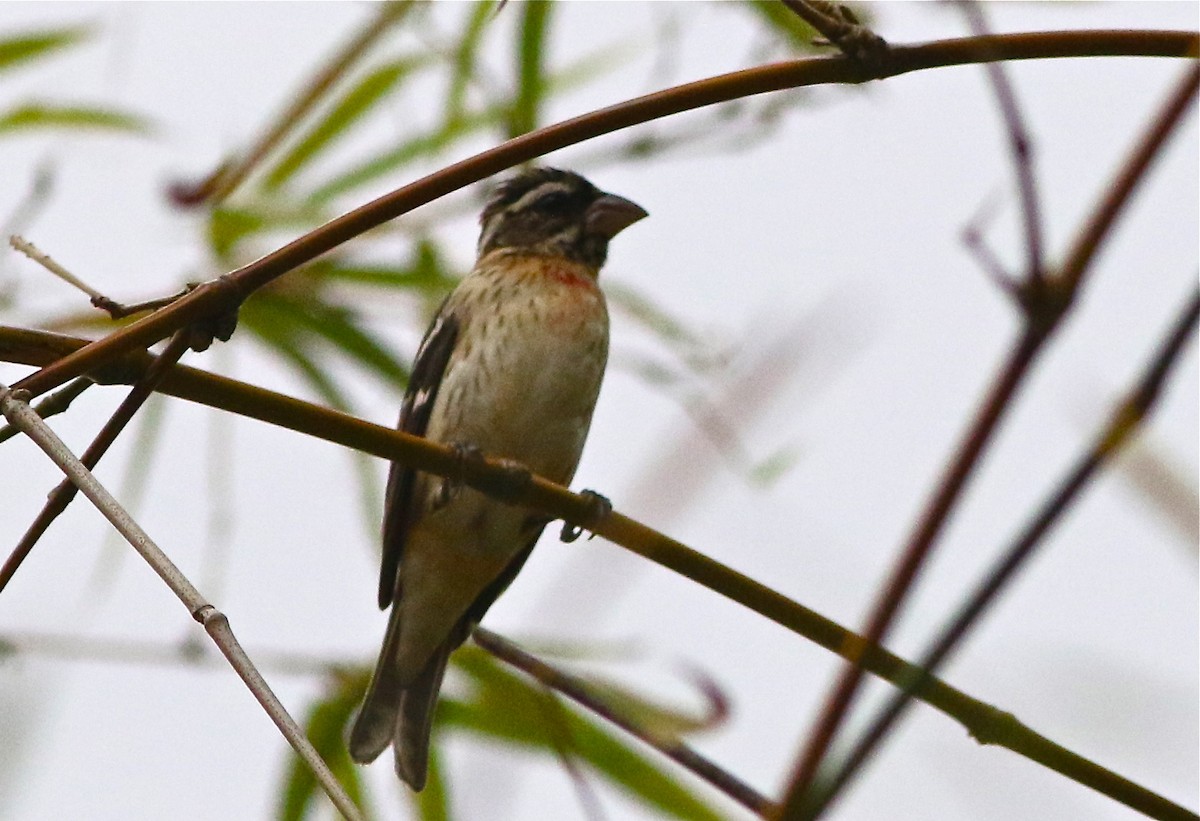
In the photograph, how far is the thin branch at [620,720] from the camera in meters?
2.07

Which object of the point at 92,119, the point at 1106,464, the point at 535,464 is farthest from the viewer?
the point at 92,119

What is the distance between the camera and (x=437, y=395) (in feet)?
14.1

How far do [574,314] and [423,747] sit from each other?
124 cm

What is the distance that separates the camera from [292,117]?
3.77 m

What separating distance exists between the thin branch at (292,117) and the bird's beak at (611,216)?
125cm

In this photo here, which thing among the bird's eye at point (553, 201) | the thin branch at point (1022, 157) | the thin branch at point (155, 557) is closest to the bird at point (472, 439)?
the bird's eye at point (553, 201)

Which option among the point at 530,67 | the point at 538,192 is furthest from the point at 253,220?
the point at 530,67

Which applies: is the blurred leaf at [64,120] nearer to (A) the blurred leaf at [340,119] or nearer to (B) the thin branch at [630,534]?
(A) the blurred leaf at [340,119]

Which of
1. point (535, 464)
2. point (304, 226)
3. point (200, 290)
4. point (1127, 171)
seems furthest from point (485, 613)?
point (1127, 171)

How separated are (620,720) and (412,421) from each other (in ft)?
6.65

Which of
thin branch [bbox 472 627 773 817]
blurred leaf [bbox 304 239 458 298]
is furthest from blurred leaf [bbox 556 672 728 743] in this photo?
blurred leaf [bbox 304 239 458 298]

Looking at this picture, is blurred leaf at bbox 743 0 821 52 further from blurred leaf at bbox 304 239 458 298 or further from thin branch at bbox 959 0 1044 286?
thin branch at bbox 959 0 1044 286

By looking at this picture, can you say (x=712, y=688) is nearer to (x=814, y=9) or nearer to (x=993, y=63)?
(x=814, y=9)

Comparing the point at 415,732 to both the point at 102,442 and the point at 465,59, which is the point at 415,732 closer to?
the point at 465,59
